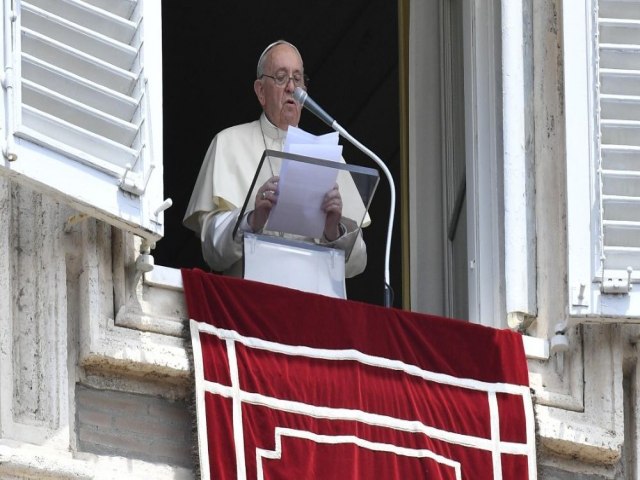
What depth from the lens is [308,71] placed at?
11.9 meters

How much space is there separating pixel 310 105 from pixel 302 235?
0.36 m

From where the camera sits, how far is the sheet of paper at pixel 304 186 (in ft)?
26.7

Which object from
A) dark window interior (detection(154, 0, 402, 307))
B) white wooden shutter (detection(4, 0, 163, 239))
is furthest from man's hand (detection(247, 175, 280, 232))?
dark window interior (detection(154, 0, 402, 307))

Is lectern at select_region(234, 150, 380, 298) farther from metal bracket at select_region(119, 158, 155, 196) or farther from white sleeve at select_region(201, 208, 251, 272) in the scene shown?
metal bracket at select_region(119, 158, 155, 196)

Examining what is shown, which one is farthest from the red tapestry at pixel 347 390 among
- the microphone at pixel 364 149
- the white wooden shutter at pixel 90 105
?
the white wooden shutter at pixel 90 105

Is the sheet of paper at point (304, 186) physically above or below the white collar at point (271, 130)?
below

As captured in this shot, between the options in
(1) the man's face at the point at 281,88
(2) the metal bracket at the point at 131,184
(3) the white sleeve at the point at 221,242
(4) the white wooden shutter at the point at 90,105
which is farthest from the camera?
(1) the man's face at the point at 281,88

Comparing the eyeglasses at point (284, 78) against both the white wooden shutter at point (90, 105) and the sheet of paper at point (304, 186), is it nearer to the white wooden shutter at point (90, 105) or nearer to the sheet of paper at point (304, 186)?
the sheet of paper at point (304, 186)

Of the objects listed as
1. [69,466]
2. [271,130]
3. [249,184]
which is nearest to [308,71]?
[271,130]

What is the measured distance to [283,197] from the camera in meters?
8.19

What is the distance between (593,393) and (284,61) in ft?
4.85

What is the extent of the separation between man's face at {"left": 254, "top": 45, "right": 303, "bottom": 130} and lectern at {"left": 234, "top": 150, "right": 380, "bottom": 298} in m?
0.64

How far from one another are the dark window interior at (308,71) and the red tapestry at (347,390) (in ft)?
11.1

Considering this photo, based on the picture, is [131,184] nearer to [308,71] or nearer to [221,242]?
[221,242]
